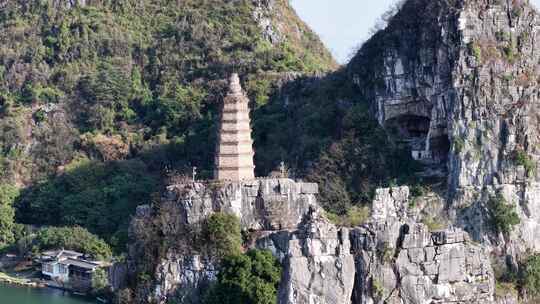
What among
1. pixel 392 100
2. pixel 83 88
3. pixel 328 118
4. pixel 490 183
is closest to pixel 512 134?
pixel 490 183

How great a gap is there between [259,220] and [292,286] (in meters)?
7.35

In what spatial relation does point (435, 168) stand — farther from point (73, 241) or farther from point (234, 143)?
point (73, 241)

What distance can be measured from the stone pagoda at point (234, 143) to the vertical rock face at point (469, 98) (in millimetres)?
8689

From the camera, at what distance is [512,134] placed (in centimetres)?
5075

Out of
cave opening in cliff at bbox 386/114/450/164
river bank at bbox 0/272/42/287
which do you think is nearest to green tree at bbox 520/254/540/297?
cave opening in cliff at bbox 386/114/450/164

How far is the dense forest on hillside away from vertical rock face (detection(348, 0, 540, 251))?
172cm

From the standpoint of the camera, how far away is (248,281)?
3853cm

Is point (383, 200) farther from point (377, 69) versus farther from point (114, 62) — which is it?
Answer: point (114, 62)

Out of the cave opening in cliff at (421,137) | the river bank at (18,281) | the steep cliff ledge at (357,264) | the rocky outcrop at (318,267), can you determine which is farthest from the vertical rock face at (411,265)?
the river bank at (18,281)

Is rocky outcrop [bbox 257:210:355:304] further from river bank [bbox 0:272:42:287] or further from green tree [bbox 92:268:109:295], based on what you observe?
river bank [bbox 0:272:42:287]

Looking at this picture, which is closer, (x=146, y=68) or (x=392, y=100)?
(x=392, y=100)

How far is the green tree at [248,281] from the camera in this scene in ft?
126

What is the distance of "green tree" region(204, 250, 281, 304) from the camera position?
126 ft

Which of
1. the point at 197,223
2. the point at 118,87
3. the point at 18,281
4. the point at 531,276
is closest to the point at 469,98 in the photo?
the point at 531,276
